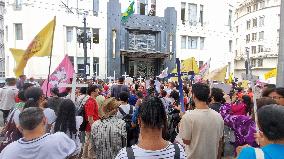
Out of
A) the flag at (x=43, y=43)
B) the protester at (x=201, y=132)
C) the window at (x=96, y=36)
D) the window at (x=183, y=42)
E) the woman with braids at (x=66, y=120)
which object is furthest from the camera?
the window at (x=183, y=42)

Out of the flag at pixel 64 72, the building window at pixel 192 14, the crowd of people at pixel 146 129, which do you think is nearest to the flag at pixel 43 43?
the flag at pixel 64 72

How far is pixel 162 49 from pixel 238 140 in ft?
93.9

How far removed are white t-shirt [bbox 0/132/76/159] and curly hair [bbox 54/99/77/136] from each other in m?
1.39

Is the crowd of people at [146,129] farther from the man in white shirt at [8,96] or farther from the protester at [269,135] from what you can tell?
the man in white shirt at [8,96]

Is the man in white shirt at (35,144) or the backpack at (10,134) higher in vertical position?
the man in white shirt at (35,144)

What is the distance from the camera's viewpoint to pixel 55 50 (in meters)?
28.6

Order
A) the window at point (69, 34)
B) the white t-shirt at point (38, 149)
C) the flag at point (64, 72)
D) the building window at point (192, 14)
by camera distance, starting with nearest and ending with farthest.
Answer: the white t-shirt at point (38, 149) → the flag at point (64, 72) → the window at point (69, 34) → the building window at point (192, 14)

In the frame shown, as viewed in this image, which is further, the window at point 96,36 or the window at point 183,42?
the window at point 183,42

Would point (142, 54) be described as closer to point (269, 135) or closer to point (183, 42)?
point (183, 42)

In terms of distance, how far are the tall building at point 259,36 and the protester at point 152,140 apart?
5006cm

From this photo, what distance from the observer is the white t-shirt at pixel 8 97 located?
9.51m

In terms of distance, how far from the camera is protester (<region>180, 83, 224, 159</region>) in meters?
4.05

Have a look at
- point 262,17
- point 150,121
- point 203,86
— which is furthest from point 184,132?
point 262,17

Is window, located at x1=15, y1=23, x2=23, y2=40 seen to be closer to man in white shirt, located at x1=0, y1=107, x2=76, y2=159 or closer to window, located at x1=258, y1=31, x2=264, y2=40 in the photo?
man in white shirt, located at x1=0, y1=107, x2=76, y2=159
